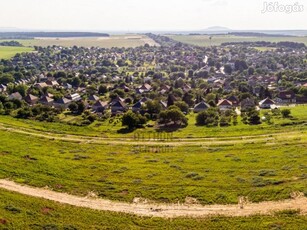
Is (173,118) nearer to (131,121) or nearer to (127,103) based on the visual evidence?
(131,121)

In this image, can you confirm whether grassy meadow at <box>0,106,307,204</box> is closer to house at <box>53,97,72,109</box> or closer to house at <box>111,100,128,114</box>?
house at <box>111,100,128,114</box>

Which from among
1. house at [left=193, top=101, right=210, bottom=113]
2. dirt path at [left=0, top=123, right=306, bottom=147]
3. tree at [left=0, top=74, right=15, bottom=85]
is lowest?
dirt path at [left=0, top=123, right=306, bottom=147]

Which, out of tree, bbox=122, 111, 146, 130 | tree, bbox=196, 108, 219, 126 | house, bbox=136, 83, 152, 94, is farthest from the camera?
house, bbox=136, 83, 152, 94

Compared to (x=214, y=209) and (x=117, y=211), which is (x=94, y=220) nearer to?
(x=117, y=211)

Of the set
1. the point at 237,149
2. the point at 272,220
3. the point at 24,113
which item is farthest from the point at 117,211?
the point at 24,113

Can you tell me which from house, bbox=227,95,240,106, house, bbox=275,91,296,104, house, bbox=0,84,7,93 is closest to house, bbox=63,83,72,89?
house, bbox=0,84,7,93

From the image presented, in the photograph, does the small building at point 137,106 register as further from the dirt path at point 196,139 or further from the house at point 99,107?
the dirt path at point 196,139
